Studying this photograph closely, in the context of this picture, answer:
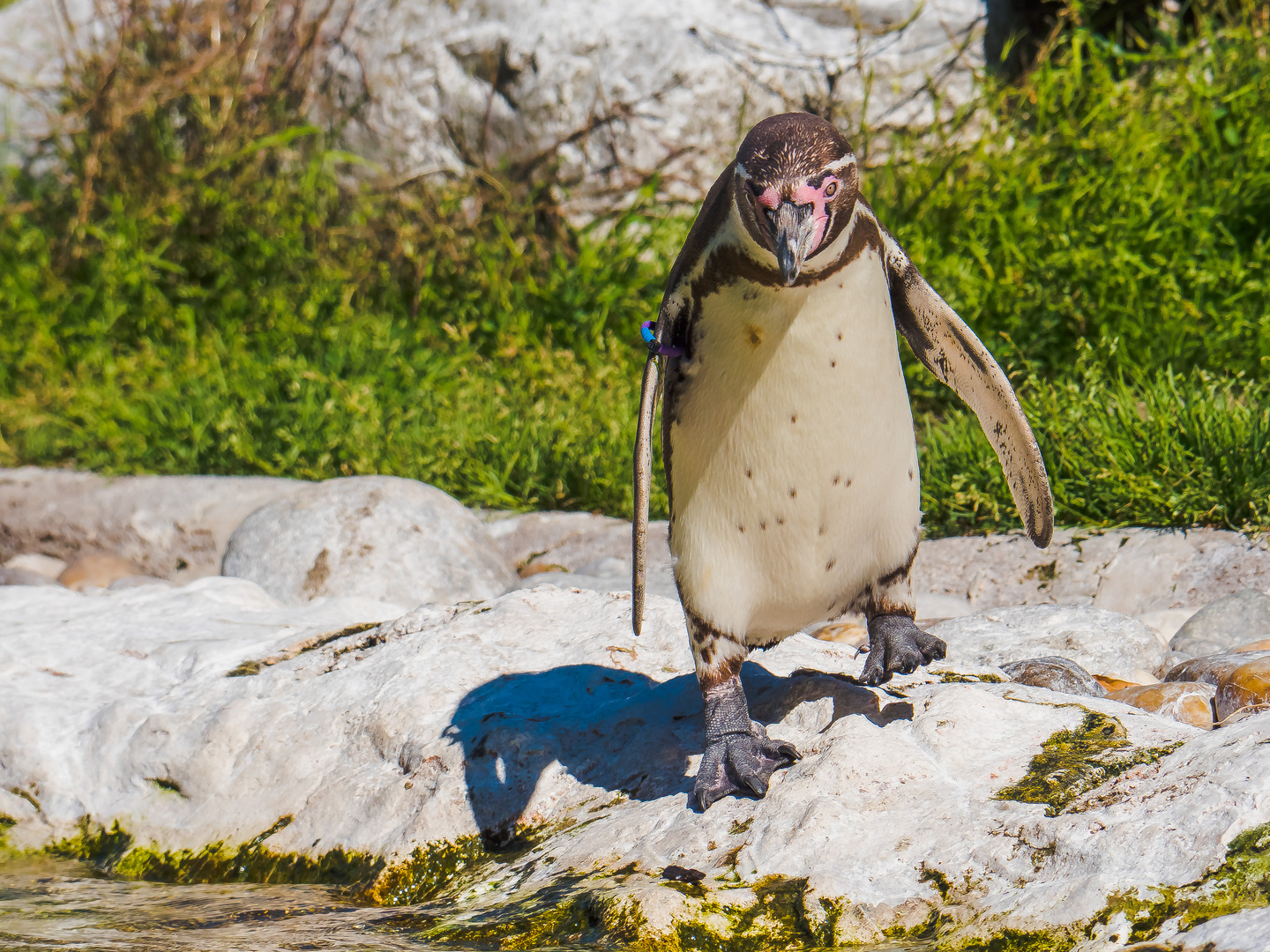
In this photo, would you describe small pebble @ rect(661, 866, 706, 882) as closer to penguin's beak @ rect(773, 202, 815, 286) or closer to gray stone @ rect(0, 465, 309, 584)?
penguin's beak @ rect(773, 202, 815, 286)

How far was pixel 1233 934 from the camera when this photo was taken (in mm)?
1561

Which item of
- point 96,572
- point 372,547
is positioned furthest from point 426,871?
point 96,572

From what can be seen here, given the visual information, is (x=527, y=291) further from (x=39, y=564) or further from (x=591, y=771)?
(x=591, y=771)

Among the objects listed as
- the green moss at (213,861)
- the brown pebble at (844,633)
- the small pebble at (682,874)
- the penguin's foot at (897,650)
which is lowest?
the green moss at (213,861)

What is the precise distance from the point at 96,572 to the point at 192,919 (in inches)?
134

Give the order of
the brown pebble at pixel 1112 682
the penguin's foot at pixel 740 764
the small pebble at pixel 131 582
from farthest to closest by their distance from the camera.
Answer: the small pebble at pixel 131 582 → the brown pebble at pixel 1112 682 → the penguin's foot at pixel 740 764

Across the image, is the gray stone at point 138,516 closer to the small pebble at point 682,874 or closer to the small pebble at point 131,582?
the small pebble at point 131,582

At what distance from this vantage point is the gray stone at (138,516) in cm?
542

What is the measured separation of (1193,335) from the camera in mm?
5172

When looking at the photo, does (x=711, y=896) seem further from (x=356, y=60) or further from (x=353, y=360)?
(x=356, y=60)

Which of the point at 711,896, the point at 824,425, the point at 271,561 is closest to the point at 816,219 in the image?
the point at 824,425

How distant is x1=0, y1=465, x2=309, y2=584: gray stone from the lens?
5422 mm

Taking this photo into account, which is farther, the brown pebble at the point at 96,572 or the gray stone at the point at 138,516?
the gray stone at the point at 138,516

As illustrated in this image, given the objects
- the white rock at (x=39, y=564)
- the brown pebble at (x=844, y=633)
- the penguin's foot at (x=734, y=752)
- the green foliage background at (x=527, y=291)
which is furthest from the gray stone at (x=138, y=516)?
the penguin's foot at (x=734, y=752)
